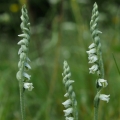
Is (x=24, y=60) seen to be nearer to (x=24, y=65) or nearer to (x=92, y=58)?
(x=24, y=65)

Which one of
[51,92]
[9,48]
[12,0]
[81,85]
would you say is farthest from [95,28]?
[12,0]

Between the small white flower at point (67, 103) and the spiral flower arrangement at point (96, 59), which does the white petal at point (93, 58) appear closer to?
the spiral flower arrangement at point (96, 59)

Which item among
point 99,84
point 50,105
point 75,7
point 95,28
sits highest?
point 75,7

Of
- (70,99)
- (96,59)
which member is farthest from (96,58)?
(70,99)

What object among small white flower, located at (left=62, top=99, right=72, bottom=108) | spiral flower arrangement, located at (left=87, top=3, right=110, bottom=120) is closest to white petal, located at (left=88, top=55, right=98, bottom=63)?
spiral flower arrangement, located at (left=87, top=3, right=110, bottom=120)

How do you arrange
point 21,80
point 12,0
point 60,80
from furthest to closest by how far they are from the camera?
point 12,0
point 60,80
point 21,80

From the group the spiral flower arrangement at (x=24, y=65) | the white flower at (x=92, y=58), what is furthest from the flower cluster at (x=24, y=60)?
the white flower at (x=92, y=58)

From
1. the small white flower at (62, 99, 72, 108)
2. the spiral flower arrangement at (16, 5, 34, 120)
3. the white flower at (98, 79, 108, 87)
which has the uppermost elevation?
the spiral flower arrangement at (16, 5, 34, 120)

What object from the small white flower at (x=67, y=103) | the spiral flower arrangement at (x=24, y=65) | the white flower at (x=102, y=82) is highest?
the spiral flower arrangement at (x=24, y=65)

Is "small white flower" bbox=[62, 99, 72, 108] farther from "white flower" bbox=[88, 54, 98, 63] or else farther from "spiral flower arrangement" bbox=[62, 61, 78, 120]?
"white flower" bbox=[88, 54, 98, 63]

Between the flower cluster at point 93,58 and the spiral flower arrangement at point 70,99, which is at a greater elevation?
the flower cluster at point 93,58

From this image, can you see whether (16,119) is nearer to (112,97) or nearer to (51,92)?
(51,92)
